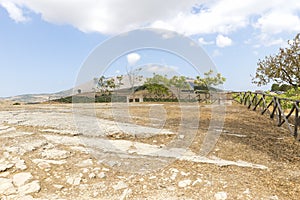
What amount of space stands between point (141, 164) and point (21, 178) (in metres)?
1.86

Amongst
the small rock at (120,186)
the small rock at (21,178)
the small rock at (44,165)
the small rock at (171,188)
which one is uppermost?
the small rock at (44,165)

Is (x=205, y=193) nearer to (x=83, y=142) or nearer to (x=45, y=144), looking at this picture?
(x=83, y=142)

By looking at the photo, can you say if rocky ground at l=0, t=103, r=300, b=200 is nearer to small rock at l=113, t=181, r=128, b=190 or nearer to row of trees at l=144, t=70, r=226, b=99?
small rock at l=113, t=181, r=128, b=190

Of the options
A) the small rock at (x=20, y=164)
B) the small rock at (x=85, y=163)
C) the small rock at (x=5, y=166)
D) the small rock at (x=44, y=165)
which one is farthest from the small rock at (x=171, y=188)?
the small rock at (x=5, y=166)

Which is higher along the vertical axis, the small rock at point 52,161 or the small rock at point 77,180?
the small rock at point 52,161

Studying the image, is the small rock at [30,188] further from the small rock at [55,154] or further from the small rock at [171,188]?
the small rock at [171,188]

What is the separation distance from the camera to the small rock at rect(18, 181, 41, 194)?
9.92 ft

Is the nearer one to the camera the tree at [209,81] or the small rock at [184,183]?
the small rock at [184,183]

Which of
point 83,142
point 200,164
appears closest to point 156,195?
point 200,164

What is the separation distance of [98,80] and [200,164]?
962 inches

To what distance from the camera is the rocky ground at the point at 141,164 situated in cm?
307

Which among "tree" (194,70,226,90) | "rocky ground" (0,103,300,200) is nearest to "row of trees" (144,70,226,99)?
"tree" (194,70,226,90)

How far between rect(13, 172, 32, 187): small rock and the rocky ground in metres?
0.01

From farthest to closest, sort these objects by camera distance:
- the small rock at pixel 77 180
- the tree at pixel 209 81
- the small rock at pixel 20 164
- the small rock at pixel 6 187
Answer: the tree at pixel 209 81, the small rock at pixel 20 164, the small rock at pixel 77 180, the small rock at pixel 6 187
